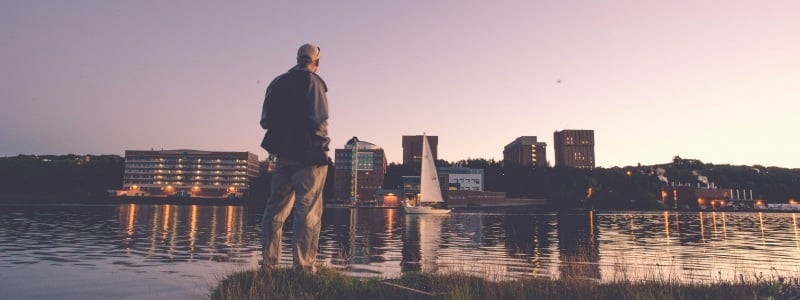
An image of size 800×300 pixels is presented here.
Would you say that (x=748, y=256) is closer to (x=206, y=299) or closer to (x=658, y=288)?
(x=658, y=288)

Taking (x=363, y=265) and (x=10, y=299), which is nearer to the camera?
(x=10, y=299)

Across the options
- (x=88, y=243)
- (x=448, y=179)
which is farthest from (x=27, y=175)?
(x=88, y=243)

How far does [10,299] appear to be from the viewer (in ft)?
29.7

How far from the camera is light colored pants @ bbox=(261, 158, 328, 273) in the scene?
7578mm

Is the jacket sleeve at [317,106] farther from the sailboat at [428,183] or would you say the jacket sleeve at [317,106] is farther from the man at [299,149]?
the sailboat at [428,183]

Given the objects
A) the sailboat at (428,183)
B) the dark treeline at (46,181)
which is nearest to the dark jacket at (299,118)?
the sailboat at (428,183)

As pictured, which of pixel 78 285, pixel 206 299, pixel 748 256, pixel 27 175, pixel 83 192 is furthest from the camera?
pixel 83 192

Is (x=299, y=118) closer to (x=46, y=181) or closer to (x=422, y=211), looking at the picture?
(x=422, y=211)

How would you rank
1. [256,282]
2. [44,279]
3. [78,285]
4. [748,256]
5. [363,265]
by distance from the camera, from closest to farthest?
[256,282]
[78,285]
[44,279]
[363,265]
[748,256]

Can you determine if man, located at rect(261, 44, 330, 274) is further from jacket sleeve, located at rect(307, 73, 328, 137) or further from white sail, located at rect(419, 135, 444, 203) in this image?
white sail, located at rect(419, 135, 444, 203)

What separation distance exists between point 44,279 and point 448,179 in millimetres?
176856

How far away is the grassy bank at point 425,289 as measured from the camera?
7.01 m

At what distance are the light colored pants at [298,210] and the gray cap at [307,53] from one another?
169 cm

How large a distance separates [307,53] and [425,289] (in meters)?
4.20
